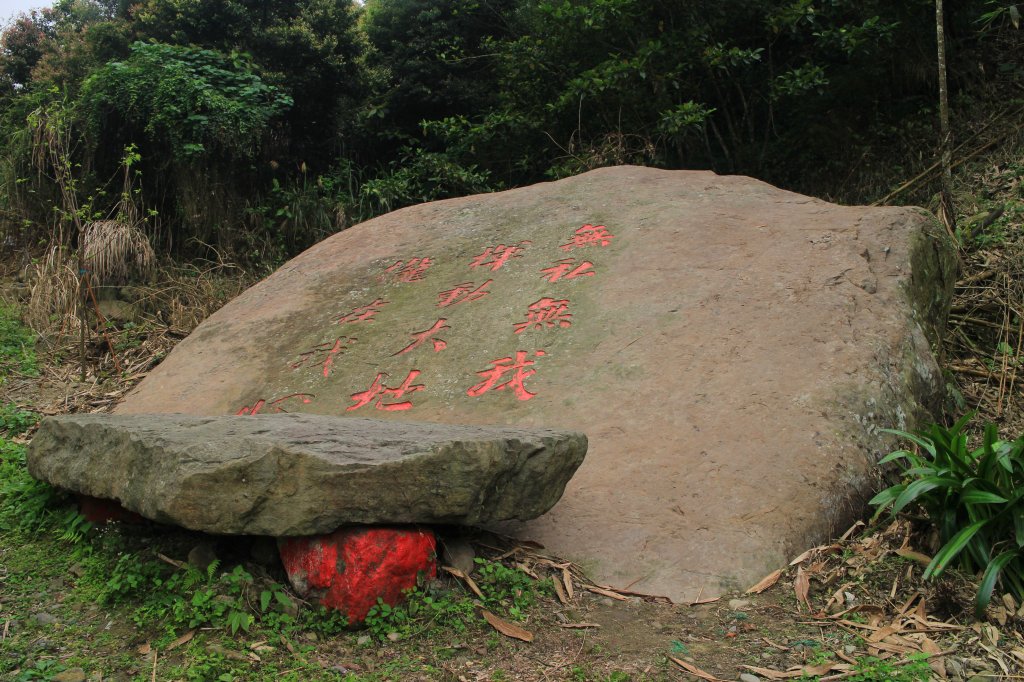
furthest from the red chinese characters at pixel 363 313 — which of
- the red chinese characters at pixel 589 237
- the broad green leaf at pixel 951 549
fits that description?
the broad green leaf at pixel 951 549

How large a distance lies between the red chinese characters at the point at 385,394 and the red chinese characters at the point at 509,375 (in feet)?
1.06

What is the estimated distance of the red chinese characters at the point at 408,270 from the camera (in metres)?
5.15

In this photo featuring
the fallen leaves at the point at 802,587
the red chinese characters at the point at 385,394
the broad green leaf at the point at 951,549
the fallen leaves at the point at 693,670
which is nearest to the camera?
the fallen leaves at the point at 693,670

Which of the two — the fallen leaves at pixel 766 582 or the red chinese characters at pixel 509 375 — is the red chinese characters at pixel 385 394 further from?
the fallen leaves at pixel 766 582

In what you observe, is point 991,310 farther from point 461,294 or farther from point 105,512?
point 105,512

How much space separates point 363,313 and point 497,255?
2.79 ft

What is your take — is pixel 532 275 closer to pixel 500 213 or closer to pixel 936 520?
pixel 500 213

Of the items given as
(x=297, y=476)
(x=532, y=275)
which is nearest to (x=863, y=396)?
(x=532, y=275)

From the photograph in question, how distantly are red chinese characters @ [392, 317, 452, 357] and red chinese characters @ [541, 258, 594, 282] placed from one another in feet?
2.08

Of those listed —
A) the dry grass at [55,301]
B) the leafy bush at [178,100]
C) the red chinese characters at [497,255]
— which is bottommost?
the red chinese characters at [497,255]

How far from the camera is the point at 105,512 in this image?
3.12 m

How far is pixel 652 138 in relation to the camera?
311 inches

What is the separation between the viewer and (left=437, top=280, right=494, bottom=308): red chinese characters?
4750 millimetres

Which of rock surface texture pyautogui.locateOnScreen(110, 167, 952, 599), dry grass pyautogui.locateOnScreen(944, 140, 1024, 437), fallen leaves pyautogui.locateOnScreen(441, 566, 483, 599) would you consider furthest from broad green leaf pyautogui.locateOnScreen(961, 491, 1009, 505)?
dry grass pyautogui.locateOnScreen(944, 140, 1024, 437)
